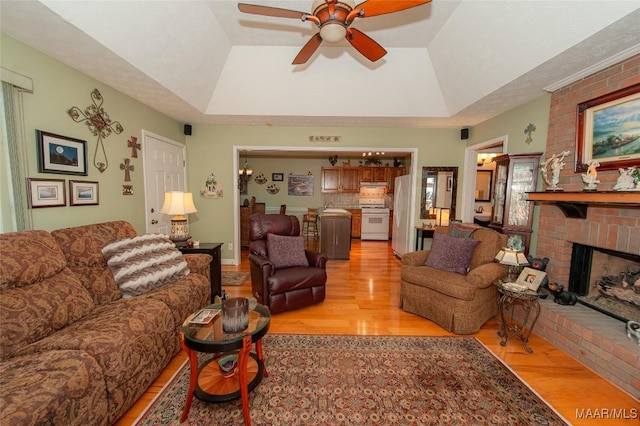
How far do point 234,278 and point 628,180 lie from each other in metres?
4.44

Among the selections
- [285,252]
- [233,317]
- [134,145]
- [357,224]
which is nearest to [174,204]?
[134,145]

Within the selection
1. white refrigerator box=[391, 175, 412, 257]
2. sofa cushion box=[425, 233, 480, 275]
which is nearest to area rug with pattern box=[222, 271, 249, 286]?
sofa cushion box=[425, 233, 480, 275]

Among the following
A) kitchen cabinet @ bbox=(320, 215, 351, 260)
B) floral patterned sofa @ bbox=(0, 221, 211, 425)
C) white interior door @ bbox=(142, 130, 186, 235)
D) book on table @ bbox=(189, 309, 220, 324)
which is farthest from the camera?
kitchen cabinet @ bbox=(320, 215, 351, 260)

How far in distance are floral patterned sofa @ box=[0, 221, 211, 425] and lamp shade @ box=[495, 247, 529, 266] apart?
115 inches

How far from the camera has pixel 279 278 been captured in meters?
2.79

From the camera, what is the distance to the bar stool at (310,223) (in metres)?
7.17

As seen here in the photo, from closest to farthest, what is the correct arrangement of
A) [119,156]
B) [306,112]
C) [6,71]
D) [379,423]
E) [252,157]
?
[379,423], [6,71], [119,156], [306,112], [252,157]

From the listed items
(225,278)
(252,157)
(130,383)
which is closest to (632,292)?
(130,383)

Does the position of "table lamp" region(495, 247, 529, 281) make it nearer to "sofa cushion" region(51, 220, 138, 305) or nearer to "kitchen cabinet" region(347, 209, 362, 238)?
"sofa cushion" region(51, 220, 138, 305)

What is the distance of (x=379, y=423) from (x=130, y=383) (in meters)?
1.56

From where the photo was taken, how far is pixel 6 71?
186cm

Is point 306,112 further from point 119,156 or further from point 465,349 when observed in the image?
point 465,349

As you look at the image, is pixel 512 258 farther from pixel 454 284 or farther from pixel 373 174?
pixel 373 174

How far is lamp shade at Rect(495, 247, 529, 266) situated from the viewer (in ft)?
7.73
